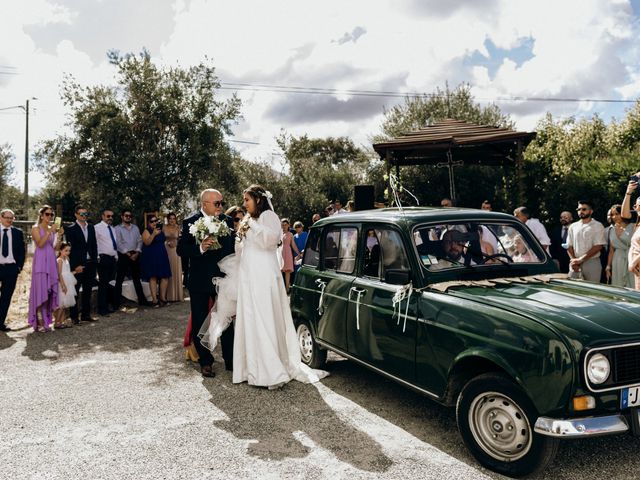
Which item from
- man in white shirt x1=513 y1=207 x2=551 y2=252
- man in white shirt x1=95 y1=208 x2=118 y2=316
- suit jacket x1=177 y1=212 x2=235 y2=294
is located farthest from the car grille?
man in white shirt x1=95 y1=208 x2=118 y2=316

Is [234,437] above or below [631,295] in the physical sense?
below

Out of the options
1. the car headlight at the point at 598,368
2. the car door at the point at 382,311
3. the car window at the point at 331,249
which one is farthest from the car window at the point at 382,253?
the car headlight at the point at 598,368

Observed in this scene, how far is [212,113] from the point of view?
1641cm

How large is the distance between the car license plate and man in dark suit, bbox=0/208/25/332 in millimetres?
9258

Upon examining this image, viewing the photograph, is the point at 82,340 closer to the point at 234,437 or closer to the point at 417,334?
the point at 234,437

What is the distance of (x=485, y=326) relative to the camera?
3496 mm

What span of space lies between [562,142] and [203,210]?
18.9 meters

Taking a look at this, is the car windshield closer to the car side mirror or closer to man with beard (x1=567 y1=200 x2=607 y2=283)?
the car side mirror

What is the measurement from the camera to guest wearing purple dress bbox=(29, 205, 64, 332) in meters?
8.80

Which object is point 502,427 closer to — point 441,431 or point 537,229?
point 441,431

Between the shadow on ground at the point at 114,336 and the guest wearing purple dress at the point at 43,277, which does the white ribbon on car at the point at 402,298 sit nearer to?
the shadow on ground at the point at 114,336

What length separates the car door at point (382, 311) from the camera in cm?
422

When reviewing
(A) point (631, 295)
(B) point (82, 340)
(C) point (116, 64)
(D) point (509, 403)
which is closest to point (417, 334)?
(D) point (509, 403)

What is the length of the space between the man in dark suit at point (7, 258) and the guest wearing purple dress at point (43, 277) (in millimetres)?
373
